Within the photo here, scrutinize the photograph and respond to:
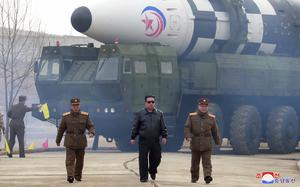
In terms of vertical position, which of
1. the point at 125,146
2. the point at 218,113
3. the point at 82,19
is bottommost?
the point at 125,146

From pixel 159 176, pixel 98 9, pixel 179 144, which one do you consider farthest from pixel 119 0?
pixel 159 176

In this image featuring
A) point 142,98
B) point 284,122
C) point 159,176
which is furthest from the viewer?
point 284,122

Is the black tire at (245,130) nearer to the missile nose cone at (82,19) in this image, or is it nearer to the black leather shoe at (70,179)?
the missile nose cone at (82,19)

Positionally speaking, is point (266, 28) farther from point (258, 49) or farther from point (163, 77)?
point (163, 77)

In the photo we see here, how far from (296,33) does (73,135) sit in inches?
642

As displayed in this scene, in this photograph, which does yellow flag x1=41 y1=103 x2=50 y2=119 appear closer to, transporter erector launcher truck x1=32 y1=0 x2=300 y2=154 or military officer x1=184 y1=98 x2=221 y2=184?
transporter erector launcher truck x1=32 y1=0 x2=300 y2=154

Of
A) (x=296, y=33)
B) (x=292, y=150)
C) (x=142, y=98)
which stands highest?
(x=296, y=33)

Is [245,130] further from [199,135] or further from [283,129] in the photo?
[199,135]

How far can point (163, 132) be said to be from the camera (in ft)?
52.1

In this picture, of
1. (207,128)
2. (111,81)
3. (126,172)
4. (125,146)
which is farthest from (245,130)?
(207,128)

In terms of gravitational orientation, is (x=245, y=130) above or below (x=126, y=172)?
below

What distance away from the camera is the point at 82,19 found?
26125 millimetres

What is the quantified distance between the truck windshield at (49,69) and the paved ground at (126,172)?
5253 mm

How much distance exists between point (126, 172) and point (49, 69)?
33.8 ft
